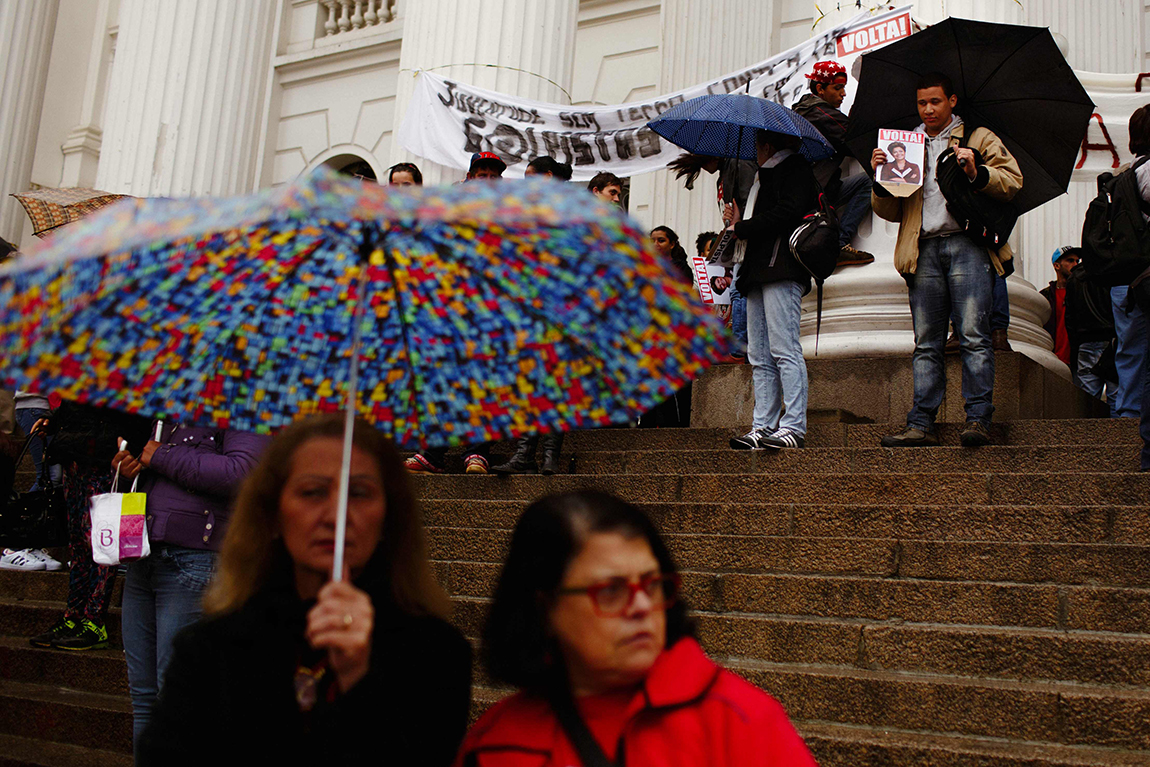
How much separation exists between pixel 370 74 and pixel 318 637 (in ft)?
56.2

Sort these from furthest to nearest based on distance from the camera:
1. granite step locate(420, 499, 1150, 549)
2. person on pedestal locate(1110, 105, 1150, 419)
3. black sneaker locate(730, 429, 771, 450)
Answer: person on pedestal locate(1110, 105, 1150, 419) < black sneaker locate(730, 429, 771, 450) < granite step locate(420, 499, 1150, 549)


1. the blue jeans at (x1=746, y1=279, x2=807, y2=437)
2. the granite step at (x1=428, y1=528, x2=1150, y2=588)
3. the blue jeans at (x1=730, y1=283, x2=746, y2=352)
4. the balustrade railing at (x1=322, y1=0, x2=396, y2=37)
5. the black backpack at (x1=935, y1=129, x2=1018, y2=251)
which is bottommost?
the granite step at (x1=428, y1=528, x2=1150, y2=588)

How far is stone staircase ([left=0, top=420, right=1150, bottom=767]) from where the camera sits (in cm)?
367

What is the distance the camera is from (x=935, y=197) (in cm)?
636

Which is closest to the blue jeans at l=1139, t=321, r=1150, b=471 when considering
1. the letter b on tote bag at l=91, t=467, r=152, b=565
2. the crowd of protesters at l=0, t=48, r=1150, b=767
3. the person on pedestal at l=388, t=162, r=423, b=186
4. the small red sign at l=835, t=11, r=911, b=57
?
the small red sign at l=835, t=11, r=911, b=57

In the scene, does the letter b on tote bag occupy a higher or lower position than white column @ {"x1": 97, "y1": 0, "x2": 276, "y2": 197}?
lower

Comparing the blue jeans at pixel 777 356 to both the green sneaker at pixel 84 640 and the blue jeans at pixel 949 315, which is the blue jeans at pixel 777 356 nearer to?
the blue jeans at pixel 949 315

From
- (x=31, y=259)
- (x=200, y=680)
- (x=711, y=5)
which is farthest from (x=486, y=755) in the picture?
(x=711, y=5)

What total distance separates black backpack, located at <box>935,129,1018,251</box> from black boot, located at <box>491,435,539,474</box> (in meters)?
2.68

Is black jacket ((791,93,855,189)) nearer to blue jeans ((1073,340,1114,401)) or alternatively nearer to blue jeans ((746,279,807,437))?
blue jeans ((746,279,807,437))

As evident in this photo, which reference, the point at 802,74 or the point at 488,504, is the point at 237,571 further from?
the point at 802,74

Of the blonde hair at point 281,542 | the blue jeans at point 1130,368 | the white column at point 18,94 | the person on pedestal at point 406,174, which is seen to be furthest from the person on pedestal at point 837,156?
the white column at point 18,94

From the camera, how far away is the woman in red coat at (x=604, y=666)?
1987 mm

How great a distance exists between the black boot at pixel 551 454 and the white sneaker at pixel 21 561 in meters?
3.19
